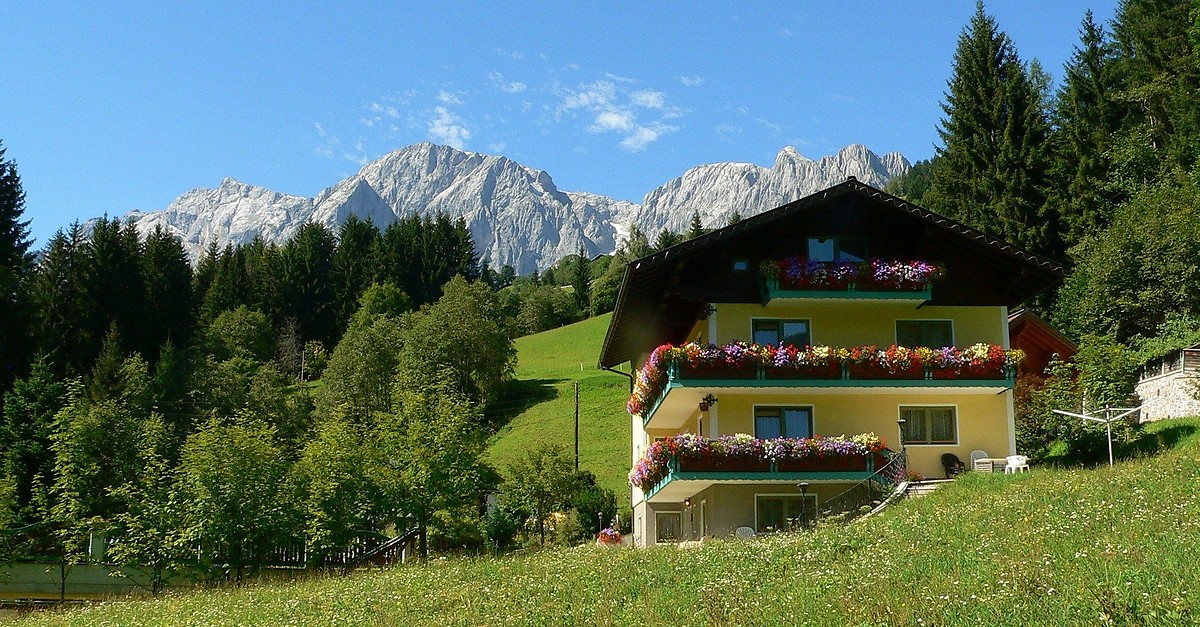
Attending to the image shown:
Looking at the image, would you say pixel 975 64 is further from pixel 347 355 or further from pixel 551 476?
pixel 347 355

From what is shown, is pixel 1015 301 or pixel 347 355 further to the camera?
pixel 347 355

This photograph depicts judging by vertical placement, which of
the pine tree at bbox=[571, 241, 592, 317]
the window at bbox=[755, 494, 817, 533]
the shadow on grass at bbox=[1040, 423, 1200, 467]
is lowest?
the window at bbox=[755, 494, 817, 533]

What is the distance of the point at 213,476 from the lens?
1195 inches

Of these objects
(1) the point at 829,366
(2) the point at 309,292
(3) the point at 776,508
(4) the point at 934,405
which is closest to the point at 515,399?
(2) the point at 309,292

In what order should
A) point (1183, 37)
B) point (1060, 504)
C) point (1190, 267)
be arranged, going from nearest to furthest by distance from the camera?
point (1060, 504), point (1190, 267), point (1183, 37)

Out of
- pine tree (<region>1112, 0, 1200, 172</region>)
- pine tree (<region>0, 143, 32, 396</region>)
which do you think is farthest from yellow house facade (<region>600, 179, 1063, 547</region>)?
pine tree (<region>0, 143, 32, 396</region>)

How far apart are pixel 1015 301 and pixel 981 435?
13.7 ft

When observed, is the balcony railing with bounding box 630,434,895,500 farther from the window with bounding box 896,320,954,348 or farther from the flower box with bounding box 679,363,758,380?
the window with bounding box 896,320,954,348

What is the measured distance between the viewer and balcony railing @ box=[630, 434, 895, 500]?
28.8 m

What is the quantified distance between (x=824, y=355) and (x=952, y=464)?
4591mm

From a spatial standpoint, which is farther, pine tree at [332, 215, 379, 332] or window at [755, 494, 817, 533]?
pine tree at [332, 215, 379, 332]

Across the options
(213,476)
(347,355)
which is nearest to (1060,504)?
(213,476)

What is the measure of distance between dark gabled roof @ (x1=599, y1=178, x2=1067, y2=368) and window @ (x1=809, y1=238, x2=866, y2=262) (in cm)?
34

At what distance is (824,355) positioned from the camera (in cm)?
3025
